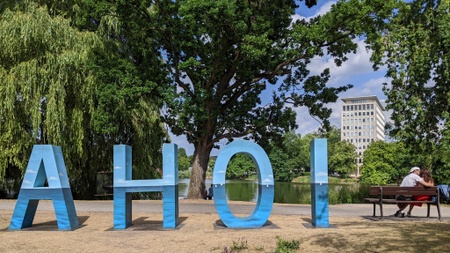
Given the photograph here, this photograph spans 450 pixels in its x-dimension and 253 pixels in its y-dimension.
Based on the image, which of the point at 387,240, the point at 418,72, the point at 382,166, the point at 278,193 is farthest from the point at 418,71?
the point at 382,166

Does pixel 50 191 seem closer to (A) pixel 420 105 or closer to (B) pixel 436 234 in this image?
(B) pixel 436 234

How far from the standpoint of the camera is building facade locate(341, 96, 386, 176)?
135125mm

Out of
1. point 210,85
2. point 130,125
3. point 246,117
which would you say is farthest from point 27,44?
point 246,117

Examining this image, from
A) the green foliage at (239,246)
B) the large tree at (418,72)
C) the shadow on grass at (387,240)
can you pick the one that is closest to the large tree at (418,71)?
the large tree at (418,72)

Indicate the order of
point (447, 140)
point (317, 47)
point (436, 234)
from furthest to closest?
point (317, 47)
point (447, 140)
point (436, 234)

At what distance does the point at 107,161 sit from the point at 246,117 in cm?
670

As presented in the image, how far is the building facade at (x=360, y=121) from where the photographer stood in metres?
135

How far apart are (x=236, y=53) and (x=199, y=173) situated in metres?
5.05

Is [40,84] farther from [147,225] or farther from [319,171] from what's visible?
[319,171]

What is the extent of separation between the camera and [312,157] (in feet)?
31.4

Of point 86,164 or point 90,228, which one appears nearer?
point 90,228

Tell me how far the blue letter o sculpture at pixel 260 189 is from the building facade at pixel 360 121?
131m

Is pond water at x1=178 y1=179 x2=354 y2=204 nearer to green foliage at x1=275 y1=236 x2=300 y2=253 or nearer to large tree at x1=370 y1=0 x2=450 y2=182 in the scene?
large tree at x1=370 y1=0 x2=450 y2=182

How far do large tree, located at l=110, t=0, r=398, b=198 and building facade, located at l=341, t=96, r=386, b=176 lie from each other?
123031mm
